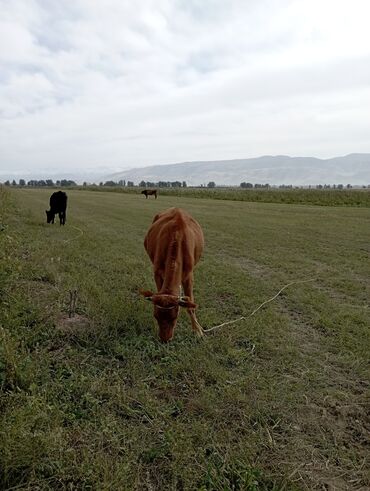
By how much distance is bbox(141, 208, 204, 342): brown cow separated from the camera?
14.3 feet

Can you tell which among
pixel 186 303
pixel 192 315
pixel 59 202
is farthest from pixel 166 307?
pixel 59 202

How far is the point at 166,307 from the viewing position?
435 centimetres

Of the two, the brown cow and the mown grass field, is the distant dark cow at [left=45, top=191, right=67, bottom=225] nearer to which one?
the mown grass field

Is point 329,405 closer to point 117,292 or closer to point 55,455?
point 55,455

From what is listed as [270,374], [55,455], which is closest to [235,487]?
[55,455]

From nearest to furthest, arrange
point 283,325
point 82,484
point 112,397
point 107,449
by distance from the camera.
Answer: point 82,484
point 107,449
point 112,397
point 283,325

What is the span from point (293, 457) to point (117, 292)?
4.19m

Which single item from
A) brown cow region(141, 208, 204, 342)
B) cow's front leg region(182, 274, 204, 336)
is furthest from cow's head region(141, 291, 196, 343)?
cow's front leg region(182, 274, 204, 336)

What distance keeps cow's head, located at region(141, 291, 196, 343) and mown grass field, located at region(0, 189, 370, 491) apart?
19 cm

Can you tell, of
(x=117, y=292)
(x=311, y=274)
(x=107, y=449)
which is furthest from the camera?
(x=311, y=274)

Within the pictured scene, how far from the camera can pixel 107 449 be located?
9.29ft

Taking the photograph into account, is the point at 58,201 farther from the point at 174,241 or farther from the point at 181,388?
the point at 181,388

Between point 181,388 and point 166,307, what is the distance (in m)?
0.95

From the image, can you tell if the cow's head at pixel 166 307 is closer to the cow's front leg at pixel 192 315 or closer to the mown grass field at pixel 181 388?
the mown grass field at pixel 181 388
